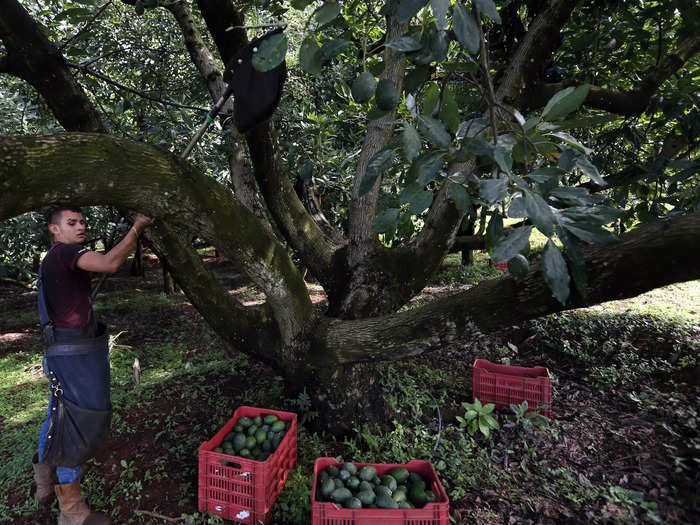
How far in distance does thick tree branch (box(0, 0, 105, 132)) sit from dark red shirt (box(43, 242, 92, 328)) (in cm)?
84

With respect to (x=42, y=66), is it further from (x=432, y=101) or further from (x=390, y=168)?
(x=432, y=101)

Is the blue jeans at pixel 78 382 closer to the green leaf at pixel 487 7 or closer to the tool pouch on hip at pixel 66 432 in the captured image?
the tool pouch on hip at pixel 66 432

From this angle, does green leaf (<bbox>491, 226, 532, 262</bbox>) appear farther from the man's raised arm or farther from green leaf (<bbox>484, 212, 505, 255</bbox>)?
the man's raised arm

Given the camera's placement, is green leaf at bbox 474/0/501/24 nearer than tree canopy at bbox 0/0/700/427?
Yes

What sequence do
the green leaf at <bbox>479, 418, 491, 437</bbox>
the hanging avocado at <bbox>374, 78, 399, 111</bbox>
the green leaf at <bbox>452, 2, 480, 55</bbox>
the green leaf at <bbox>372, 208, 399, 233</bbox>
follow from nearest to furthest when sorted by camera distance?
the green leaf at <bbox>452, 2, 480, 55</bbox>, the hanging avocado at <bbox>374, 78, 399, 111</bbox>, the green leaf at <bbox>372, 208, 399, 233</bbox>, the green leaf at <bbox>479, 418, 491, 437</bbox>

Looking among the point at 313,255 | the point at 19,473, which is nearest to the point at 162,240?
the point at 313,255

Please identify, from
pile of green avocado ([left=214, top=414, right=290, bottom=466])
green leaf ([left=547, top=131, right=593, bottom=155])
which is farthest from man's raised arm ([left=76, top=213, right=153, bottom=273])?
green leaf ([left=547, top=131, right=593, bottom=155])

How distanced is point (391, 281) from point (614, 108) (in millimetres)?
2085

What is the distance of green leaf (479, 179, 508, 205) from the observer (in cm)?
90

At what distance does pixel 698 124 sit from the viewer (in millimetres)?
2219

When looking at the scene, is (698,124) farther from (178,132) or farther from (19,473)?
(19,473)

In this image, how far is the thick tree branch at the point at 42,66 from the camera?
7.30 feet

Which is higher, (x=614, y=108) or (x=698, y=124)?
(x=614, y=108)

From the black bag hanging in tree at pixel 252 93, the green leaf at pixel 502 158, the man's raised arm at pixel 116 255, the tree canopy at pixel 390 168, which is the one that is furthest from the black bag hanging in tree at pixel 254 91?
the green leaf at pixel 502 158
